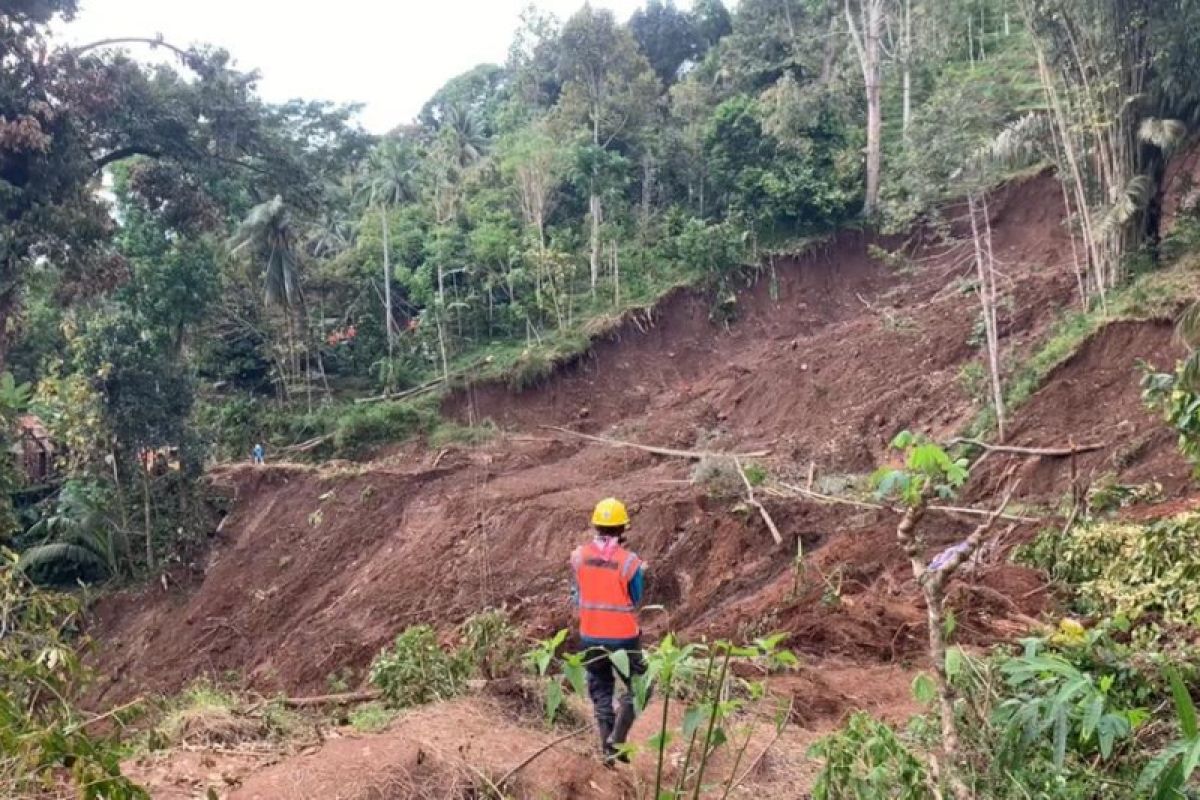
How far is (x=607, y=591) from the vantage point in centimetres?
448

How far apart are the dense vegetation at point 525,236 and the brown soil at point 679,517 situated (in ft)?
3.05

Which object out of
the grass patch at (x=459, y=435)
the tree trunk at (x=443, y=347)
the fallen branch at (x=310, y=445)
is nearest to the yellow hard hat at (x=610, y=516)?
the grass patch at (x=459, y=435)

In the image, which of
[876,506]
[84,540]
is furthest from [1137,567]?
[84,540]

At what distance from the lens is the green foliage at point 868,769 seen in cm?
307

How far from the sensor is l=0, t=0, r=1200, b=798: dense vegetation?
3924 mm

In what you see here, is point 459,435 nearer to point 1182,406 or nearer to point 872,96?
point 872,96

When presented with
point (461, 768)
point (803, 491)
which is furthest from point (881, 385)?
point (461, 768)

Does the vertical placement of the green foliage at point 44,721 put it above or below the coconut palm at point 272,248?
below

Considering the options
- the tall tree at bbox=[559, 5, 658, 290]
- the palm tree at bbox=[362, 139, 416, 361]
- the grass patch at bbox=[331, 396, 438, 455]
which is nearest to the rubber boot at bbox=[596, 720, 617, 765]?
the grass patch at bbox=[331, 396, 438, 455]

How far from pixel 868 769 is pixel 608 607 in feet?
5.14

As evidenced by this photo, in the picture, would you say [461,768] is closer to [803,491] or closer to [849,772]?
[849,772]

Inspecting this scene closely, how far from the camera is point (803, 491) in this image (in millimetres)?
11891

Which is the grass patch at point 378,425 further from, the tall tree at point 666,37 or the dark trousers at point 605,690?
the tall tree at point 666,37

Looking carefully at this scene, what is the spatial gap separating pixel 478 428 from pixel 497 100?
2164 centimetres
